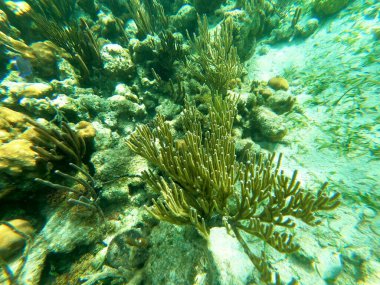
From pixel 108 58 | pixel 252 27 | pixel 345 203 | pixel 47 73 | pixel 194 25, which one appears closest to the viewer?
pixel 345 203

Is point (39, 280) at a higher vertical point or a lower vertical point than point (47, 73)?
lower

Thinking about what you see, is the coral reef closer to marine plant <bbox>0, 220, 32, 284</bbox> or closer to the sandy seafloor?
the sandy seafloor

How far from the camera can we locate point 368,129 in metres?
3.61

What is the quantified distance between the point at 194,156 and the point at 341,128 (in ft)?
10.6

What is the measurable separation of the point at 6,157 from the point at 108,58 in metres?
3.06

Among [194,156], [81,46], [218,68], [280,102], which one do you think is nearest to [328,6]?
[280,102]

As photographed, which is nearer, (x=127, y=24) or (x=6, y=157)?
(x=6, y=157)

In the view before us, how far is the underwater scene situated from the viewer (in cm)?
219

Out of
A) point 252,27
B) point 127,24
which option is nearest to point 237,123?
point 252,27

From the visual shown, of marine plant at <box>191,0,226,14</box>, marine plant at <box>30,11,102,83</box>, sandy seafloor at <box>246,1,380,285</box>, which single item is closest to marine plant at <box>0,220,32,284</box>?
sandy seafloor at <box>246,1,380,285</box>

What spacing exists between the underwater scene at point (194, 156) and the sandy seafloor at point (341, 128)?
22 mm

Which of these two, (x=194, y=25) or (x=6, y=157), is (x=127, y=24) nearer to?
(x=194, y=25)

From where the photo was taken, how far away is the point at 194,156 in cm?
228

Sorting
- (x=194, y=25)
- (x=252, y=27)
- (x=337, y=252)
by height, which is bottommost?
(x=337, y=252)
